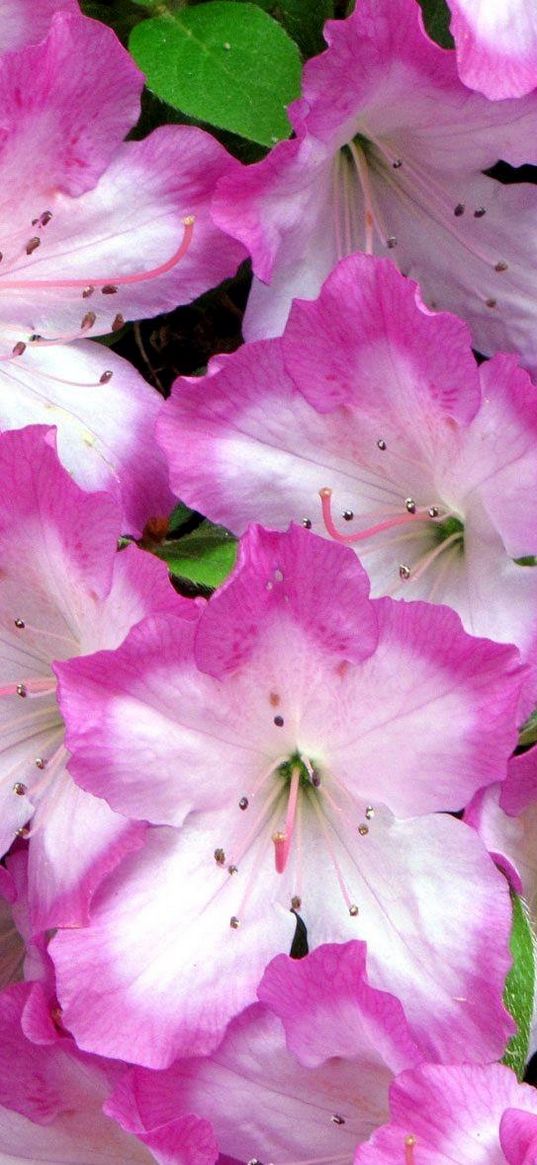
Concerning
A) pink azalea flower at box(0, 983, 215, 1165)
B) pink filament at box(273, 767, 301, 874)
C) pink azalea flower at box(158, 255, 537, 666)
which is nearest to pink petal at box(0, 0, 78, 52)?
pink azalea flower at box(158, 255, 537, 666)

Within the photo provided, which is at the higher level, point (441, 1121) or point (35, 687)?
point (35, 687)

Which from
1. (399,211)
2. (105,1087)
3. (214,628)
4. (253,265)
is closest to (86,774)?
(214,628)

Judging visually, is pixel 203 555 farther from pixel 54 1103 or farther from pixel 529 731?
pixel 54 1103

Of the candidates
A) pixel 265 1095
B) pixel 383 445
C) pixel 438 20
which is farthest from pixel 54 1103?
pixel 438 20

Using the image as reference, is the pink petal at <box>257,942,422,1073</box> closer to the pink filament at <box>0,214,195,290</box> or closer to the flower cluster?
the flower cluster

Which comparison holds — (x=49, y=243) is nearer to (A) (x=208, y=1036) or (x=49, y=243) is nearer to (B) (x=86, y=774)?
(B) (x=86, y=774)
